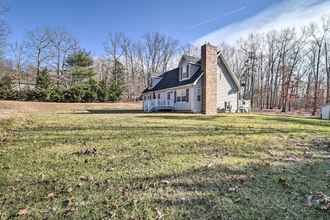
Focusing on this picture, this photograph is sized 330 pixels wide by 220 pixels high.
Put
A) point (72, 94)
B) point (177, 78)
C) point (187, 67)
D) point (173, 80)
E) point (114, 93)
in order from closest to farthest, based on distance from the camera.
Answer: point (187, 67) < point (177, 78) < point (173, 80) < point (72, 94) < point (114, 93)

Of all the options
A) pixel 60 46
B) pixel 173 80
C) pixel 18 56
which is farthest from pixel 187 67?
pixel 18 56

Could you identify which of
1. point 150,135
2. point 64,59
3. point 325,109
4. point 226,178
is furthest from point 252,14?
point 64,59

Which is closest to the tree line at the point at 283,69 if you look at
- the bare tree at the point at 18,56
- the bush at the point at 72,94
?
the bush at the point at 72,94

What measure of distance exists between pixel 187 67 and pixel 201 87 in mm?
2719

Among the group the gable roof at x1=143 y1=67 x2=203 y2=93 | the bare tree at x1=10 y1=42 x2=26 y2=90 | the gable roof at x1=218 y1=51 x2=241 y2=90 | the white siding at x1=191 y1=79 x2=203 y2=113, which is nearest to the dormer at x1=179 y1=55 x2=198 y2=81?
the gable roof at x1=143 y1=67 x2=203 y2=93

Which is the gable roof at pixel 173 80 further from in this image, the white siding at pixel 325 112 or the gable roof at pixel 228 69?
the white siding at pixel 325 112

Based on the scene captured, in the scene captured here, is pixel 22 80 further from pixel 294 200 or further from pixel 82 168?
pixel 294 200

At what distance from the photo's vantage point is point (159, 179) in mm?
3658

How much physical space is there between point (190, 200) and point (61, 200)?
1.71m

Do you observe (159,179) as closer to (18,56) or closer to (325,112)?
(325,112)

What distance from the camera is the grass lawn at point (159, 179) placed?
2.71 m

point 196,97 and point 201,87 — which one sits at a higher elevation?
point 201,87

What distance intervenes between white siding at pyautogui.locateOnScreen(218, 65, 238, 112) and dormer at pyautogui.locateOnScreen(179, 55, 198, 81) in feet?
9.14

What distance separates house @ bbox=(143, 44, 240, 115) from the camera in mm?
19359
